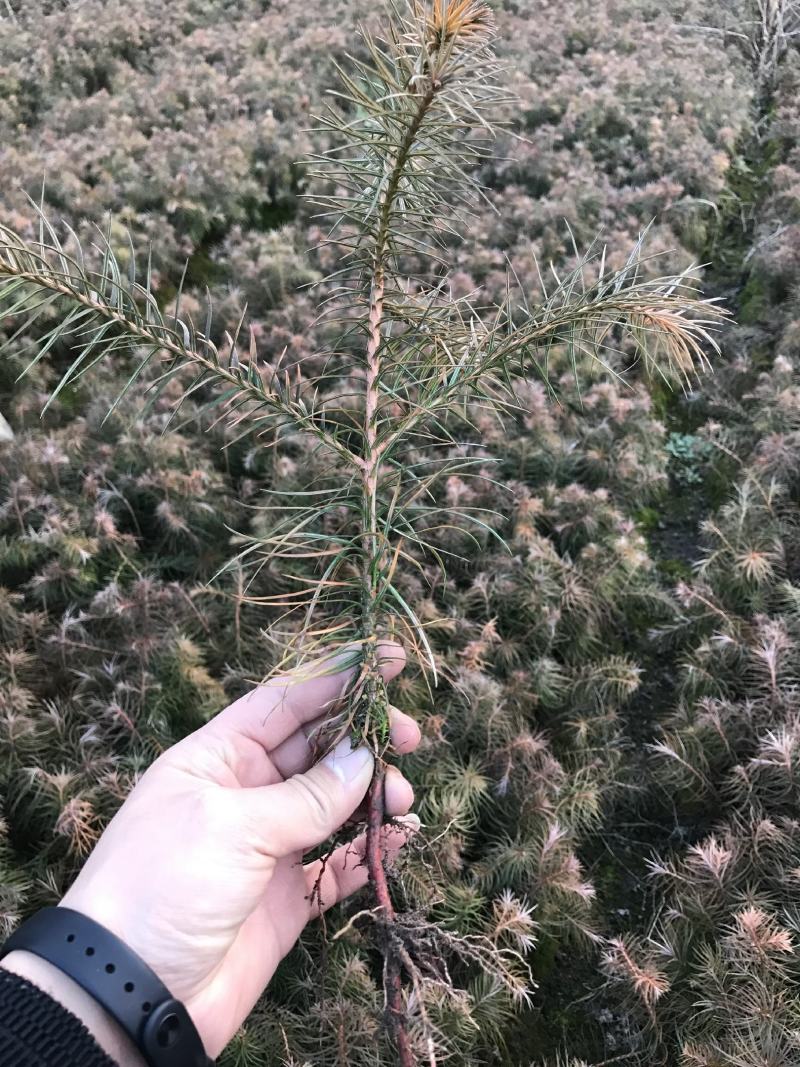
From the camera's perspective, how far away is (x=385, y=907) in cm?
204

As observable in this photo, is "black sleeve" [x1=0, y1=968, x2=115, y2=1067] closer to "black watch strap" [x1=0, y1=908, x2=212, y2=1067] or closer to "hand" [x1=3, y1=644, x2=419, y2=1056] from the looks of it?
"black watch strap" [x1=0, y1=908, x2=212, y2=1067]

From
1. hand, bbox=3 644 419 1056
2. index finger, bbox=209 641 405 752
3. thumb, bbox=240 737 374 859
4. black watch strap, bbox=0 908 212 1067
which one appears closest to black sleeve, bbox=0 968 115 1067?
black watch strap, bbox=0 908 212 1067

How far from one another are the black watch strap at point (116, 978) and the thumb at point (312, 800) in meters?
0.41

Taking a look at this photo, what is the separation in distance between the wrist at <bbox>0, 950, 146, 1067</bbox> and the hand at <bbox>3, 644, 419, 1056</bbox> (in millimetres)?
138

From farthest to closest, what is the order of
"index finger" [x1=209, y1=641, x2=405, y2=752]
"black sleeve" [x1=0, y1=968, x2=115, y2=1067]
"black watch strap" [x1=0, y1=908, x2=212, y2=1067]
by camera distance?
"index finger" [x1=209, y1=641, x2=405, y2=752], "black watch strap" [x1=0, y1=908, x2=212, y2=1067], "black sleeve" [x1=0, y1=968, x2=115, y2=1067]

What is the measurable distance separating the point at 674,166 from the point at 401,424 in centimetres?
810

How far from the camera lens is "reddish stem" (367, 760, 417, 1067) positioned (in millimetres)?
1967

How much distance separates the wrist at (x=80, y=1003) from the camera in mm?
1662

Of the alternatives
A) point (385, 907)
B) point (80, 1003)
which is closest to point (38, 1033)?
point (80, 1003)

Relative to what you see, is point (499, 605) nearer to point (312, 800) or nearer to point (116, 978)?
point (312, 800)

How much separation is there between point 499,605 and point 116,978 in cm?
279

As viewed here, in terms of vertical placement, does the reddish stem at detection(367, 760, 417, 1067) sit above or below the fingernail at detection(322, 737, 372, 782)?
below

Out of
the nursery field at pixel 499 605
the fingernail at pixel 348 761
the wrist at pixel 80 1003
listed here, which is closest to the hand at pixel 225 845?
Answer: the fingernail at pixel 348 761

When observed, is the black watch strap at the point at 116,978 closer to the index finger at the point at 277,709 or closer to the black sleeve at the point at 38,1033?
the black sleeve at the point at 38,1033
